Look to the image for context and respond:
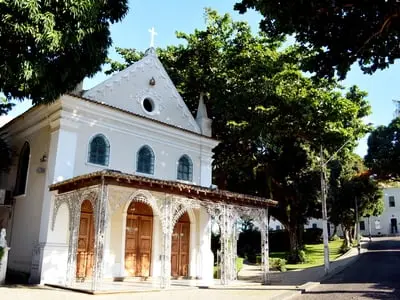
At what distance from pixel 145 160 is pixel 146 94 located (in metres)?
2.88

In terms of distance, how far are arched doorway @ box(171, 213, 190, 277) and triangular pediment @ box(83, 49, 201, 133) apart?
14.4 ft

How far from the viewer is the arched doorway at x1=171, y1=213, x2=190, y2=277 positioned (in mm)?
17172

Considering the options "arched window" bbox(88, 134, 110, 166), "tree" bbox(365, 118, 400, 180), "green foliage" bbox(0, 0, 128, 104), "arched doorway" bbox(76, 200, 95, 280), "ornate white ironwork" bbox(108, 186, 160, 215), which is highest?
"tree" bbox(365, 118, 400, 180)

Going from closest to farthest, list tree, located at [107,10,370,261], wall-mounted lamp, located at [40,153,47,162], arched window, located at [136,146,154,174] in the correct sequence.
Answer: wall-mounted lamp, located at [40,153,47,162] → arched window, located at [136,146,154,174] → tree, located at [107,10,370,261]

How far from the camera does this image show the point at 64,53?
9859 millimetres

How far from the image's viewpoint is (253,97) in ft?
64.7

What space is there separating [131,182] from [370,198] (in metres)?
33.7

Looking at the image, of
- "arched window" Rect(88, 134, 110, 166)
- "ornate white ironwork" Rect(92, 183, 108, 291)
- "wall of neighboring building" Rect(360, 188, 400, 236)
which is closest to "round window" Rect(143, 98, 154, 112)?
"arched window" Rect(88, 134, 110, 166)

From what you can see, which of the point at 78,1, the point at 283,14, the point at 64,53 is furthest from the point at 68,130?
the point at 283,14

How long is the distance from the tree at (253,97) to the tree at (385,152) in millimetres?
13763

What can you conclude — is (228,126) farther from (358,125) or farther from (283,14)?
(283,14)

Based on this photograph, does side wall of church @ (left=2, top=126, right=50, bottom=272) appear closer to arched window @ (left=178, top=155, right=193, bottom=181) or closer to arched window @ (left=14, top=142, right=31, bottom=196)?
arched window @ (left=14, top=142, right=31, bottom=196)

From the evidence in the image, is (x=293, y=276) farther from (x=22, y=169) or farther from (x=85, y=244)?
(x=22, y=169)

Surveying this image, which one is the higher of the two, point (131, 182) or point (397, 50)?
point (397, 50)
